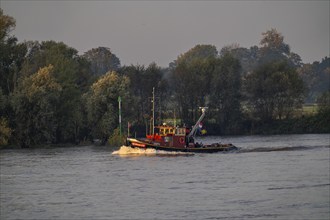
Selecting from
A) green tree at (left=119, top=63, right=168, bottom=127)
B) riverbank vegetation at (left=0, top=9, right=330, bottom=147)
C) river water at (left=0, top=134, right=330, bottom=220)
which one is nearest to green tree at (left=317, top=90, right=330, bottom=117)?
riverbank vegetation at (left=0, top=9, right=330, bottom=147)

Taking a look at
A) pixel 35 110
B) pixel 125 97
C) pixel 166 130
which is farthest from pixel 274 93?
pixel 166 130

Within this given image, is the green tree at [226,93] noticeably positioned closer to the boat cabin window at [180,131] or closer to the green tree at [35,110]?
the green tree at [35,110]

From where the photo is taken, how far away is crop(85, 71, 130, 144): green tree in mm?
119000

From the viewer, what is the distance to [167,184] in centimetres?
7200

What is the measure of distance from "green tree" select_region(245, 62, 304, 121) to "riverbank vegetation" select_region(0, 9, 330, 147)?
0.16 meters

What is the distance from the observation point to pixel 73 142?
4813 inches

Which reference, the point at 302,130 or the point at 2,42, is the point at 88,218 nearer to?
the point at 2,42

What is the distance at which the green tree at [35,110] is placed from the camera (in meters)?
116

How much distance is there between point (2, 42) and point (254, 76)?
47178 millimetres

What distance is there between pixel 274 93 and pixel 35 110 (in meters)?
49.4

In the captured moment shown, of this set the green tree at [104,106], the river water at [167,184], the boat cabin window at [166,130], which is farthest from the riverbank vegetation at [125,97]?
the river water at [167,184]

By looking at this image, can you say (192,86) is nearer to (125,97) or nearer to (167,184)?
(125,97)

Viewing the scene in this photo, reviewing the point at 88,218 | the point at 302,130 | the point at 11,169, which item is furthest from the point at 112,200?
the point at 302,130

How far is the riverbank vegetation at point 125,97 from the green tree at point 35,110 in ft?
0.41
